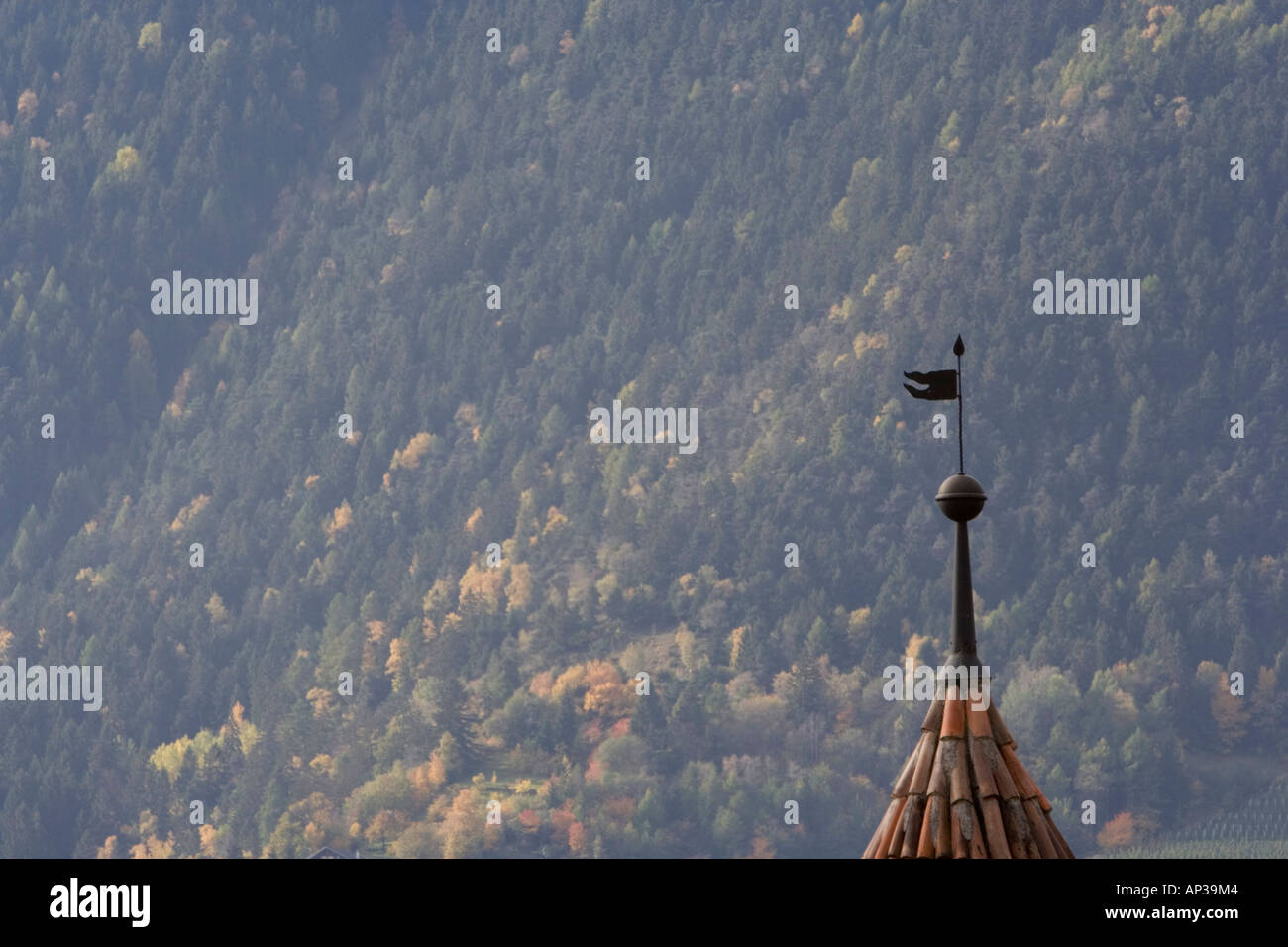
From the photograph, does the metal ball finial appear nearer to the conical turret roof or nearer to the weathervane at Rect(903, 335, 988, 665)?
the weathervane at Rect(903, 335, 988, 665)

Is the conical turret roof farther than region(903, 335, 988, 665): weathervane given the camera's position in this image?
No

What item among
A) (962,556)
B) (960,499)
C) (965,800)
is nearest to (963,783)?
(965,800)

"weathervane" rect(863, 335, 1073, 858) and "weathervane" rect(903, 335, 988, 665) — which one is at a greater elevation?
"weathervane" rect(903, 335, 988, 665)

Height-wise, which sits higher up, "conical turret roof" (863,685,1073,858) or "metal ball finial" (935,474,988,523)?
"metal ball finial" (935,474,988,523)

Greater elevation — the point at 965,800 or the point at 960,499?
the point at 960,499

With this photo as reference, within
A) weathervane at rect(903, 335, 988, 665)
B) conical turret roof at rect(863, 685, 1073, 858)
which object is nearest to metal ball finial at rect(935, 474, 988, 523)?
weathervane at rect(903, 335, 988, 665)

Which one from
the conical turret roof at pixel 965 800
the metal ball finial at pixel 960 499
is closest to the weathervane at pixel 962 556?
the metal ball finial at pixel 960 499

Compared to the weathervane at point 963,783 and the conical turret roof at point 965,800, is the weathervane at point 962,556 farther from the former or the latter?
the conical turret roof at point 965,800

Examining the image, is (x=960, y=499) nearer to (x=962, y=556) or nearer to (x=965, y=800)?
(x=962, y=556)
